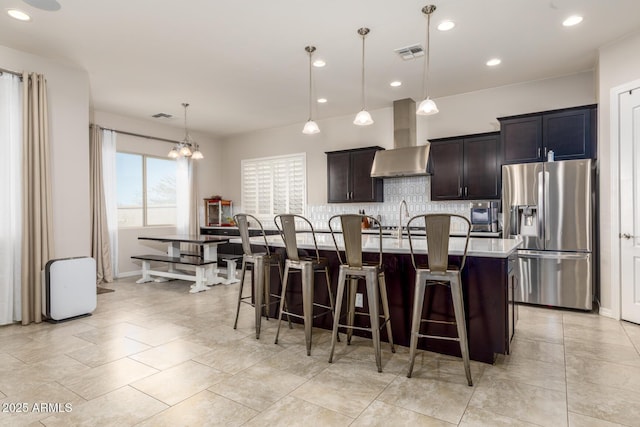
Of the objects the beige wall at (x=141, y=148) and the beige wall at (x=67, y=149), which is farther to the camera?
the beige wall at (x=141, y=148)

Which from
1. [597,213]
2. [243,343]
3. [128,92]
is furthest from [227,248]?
[597,213]

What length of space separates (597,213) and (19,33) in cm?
662

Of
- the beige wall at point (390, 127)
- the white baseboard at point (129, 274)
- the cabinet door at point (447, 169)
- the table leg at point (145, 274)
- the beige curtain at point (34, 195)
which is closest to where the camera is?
the beige curtain at point (34, 195)

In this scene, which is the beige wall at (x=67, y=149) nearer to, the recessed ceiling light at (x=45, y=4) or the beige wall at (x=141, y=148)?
the recessed ceiling light at (x=45, y=4)

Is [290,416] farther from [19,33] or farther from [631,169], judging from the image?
[19,33]

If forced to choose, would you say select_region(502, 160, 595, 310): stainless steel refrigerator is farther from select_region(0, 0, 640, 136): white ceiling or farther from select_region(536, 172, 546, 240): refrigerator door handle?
select_region(0, 0, 640, 136): white ceiling

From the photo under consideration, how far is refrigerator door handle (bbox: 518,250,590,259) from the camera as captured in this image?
13.9ft

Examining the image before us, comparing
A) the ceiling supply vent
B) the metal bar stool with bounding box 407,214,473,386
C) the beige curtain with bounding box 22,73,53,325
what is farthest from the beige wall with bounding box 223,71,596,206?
the beige curtain with bounding box 22,73,53,325

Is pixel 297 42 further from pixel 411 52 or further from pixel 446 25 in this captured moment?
pixel 446 25

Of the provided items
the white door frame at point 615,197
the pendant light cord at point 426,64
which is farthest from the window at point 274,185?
the white door frame at point 615,197

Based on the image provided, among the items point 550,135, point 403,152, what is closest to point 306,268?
point 403,152

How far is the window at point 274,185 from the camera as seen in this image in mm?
7473

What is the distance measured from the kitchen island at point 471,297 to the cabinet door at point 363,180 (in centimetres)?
293

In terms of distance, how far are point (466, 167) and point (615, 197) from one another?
180cm
